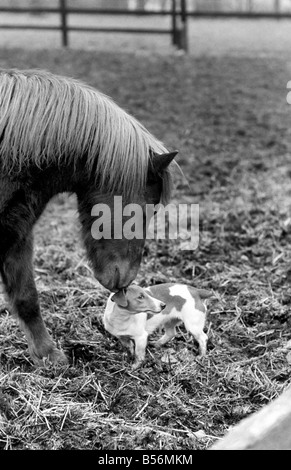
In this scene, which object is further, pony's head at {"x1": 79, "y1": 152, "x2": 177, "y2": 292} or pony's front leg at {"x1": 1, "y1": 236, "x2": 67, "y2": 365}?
pony's front leg at {"x1": 1, "y1": 236, "x2": 67, "y2": 365}

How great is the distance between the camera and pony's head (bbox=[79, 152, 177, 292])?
10.9 feet

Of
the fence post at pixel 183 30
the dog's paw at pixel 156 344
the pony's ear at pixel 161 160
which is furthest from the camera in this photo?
the fence post at pixel 183 30

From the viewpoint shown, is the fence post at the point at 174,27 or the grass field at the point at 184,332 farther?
the fence post at the point at 174,27

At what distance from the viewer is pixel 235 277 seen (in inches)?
181

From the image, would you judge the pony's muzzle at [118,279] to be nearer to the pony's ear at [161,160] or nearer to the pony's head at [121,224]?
the pony's head at [121,224]

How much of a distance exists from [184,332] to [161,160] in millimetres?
1170

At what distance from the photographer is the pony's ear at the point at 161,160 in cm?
322

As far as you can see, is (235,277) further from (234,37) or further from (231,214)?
(234,37)

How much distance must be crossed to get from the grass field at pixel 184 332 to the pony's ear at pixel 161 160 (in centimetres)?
104

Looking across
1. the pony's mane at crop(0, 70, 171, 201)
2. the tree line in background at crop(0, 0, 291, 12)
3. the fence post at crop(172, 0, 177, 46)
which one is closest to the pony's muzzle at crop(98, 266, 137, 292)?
the pony's mane at crop(0, 70, 171, 201)

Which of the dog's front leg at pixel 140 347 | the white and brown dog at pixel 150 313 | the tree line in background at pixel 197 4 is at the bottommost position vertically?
the tree line in background at pixel 197 4

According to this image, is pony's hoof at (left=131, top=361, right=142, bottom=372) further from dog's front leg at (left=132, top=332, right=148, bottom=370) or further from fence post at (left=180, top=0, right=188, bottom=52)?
fence post at (left=180, top=0, right=188, bottom=52)

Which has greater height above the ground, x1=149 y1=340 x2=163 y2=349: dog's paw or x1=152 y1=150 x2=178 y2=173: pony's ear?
x1=152 y1=150 x2=178 y2=173: pony's ear

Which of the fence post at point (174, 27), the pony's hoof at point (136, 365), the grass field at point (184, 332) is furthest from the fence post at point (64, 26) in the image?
the pony's hoof at point (136, 365)
